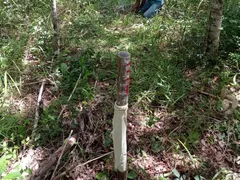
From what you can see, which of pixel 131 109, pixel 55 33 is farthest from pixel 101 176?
pixel 55 33

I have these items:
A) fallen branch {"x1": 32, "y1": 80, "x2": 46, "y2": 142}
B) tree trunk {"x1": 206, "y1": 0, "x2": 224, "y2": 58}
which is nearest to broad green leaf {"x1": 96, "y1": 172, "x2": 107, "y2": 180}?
fallen branch {"x1": 32, "y1": 80, "x2": 46, "y2": 142}

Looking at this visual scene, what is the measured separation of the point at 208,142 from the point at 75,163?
50.5 inches

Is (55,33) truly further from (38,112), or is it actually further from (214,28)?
(214,28)

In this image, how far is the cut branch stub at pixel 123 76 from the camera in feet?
5.02

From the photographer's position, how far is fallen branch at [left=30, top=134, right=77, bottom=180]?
204 cm

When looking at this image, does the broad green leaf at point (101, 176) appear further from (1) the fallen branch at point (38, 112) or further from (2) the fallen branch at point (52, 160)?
(1) the fallen branch at point (38, 112)

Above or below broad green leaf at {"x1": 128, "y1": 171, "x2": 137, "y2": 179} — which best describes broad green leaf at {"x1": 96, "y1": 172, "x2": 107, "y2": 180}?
below

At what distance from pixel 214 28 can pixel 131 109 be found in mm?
1428

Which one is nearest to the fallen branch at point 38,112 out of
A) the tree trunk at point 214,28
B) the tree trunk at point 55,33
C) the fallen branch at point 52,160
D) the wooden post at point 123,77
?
the fallen branch at point 52,160

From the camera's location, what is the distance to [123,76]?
1.59 meters

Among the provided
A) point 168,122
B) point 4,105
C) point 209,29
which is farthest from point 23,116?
point 209,29

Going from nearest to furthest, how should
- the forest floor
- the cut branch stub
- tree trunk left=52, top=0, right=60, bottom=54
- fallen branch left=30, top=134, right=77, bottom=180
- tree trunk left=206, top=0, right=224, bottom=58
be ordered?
the cut branch stub < fallen branch left=30, top=134, right=77, bottom=180 < the forest floor < tree trunk left=206, top=0, right=224, bottom=58 < tree trunk left=52, top=0, right=60, bottom=54

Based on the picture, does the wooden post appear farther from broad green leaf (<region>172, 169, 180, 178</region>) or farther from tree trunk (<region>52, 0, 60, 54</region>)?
tree trunk (<region>52, 0, 60, 54</region>)

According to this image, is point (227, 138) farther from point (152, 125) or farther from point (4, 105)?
point (4, 105)
